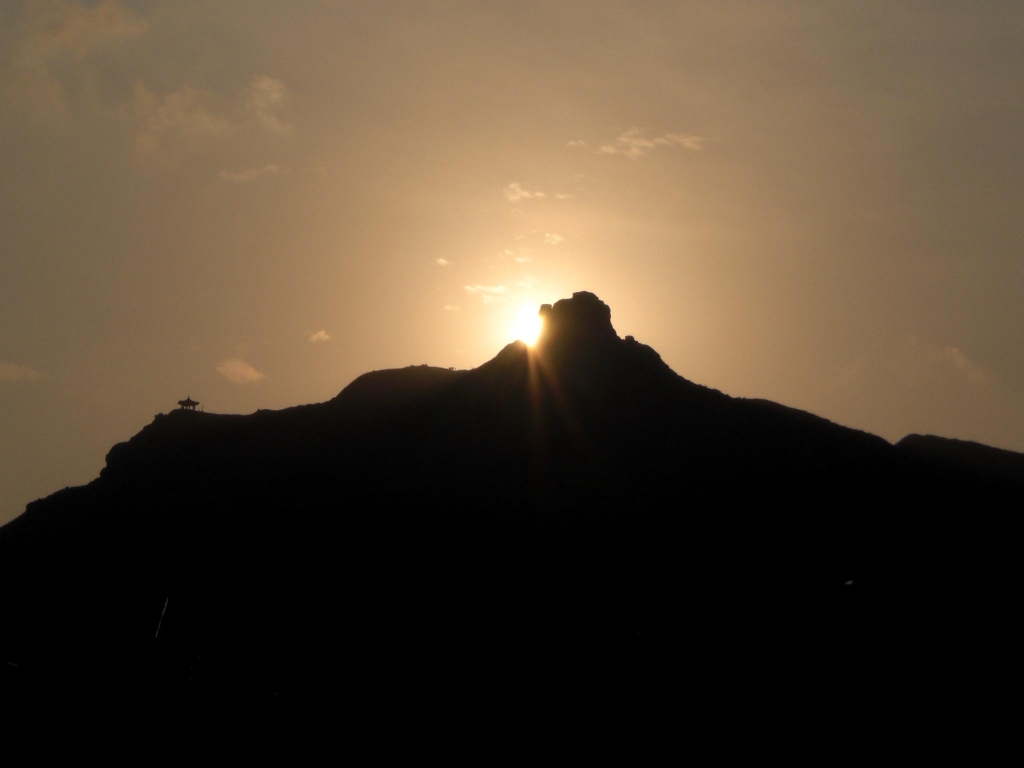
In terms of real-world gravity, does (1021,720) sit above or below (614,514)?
below

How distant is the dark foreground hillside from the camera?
147 feet

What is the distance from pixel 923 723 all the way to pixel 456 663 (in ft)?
84.6

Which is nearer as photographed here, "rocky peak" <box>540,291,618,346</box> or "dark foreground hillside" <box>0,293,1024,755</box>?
"dark foreground hillside" <box>0,293,1024,755</box>

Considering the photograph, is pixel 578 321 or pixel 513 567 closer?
pixel 513 567

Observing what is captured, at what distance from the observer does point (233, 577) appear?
71312 mm

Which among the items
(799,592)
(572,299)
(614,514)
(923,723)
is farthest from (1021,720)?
(572,299)

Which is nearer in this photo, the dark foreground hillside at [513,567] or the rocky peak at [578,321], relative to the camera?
the dark foreground hillside at [513,567]

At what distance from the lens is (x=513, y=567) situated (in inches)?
2539

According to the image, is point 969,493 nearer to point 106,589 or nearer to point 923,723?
point 923,723

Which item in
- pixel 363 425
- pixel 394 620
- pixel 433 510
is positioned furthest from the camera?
pixel 363 425

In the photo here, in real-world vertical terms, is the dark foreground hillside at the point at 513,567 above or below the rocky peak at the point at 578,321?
below

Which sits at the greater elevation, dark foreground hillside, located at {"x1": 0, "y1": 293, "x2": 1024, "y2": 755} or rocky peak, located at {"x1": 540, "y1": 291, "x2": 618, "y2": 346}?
rocky peak, located at {"x1": 540, "y1": 291, "x2": 618, "y2": 346}

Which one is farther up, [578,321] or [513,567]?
[578,321]

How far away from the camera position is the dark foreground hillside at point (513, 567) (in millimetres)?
44688
